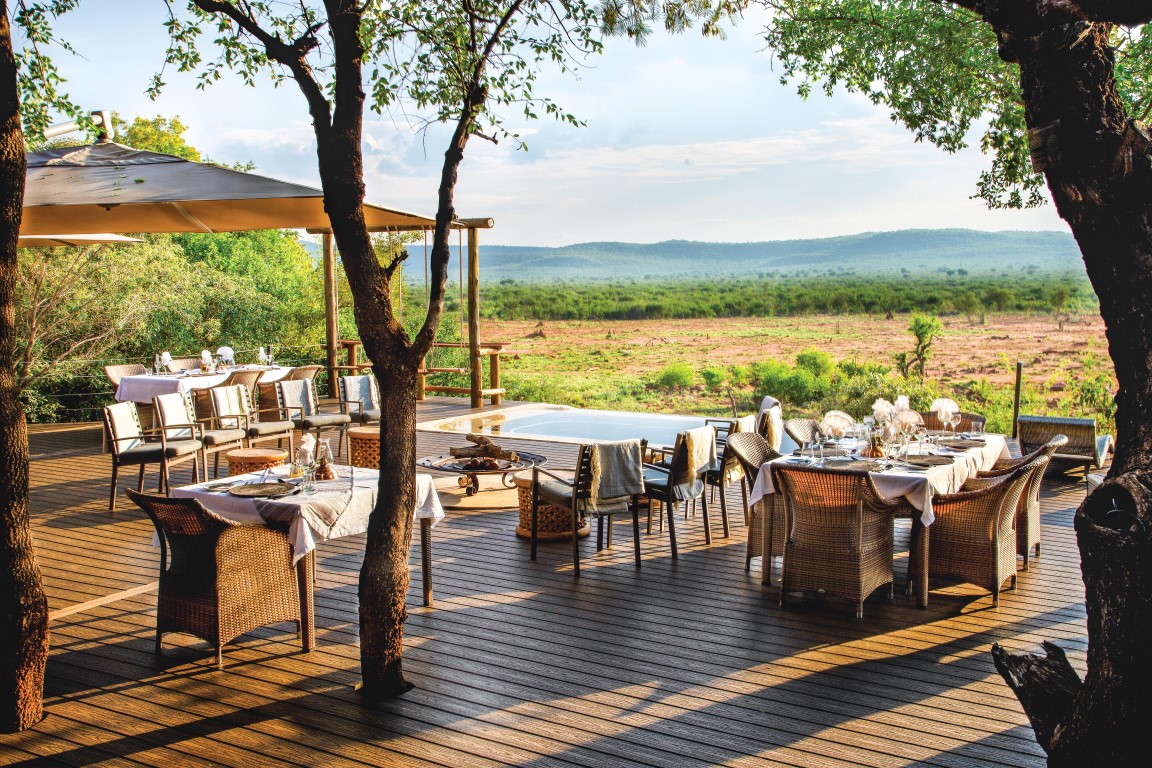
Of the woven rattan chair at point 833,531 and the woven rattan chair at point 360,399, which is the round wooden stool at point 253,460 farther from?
the woven rattan chair at point 833,531

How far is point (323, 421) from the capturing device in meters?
9.20

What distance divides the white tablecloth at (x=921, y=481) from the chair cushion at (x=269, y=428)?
496cm

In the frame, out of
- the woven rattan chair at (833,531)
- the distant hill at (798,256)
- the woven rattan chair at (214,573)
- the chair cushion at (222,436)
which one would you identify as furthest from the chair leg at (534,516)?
the distant hill at (798,256)

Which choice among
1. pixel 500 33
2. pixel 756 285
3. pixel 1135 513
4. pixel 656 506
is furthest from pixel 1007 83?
pixel 756 285

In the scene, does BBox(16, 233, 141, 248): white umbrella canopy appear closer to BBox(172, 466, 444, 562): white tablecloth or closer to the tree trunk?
BBox(172, 466, 444, 562): white tablecloth

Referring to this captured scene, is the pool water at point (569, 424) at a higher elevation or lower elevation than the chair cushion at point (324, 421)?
lower

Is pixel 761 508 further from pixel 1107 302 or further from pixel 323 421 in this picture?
pixel 323 421

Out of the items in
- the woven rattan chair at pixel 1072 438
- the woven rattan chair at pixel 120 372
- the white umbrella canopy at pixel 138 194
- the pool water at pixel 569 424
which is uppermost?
the white umbrella canopy at pixel 138 194

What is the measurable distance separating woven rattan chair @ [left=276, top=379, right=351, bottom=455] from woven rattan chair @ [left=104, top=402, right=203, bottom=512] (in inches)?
60.8

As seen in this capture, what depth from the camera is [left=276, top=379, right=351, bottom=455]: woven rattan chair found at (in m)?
9.18

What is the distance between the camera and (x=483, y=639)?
182 inches

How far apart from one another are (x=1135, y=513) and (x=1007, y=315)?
37.1 metres

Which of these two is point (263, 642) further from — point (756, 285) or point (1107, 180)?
point (756, 285)

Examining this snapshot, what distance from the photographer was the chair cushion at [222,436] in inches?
316
